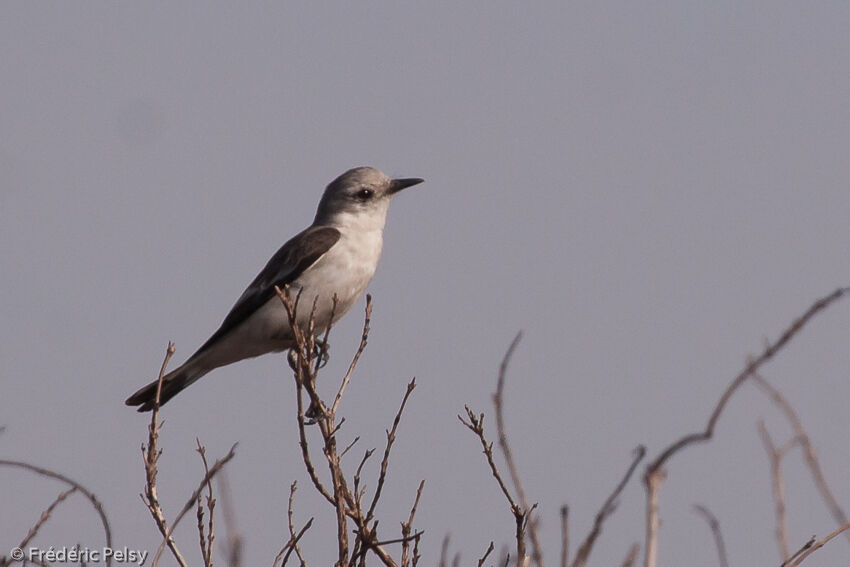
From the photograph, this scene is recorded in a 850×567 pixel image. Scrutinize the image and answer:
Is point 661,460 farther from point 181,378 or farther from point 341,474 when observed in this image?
point 181,378

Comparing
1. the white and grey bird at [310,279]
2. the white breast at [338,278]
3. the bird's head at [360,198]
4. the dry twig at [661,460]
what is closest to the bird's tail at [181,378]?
the white and grey bird at [310,279]

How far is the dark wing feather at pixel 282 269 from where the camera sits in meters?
8.87

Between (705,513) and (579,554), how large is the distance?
1527 mm

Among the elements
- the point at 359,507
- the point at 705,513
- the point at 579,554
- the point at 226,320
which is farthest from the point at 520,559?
the point at 226,320

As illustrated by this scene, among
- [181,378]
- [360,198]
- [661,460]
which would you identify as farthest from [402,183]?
[661,460]

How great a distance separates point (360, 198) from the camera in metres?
9.63

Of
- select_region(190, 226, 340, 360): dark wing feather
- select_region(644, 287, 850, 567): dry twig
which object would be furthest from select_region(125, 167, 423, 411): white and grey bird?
select_region(644, 287, 850, 567): dry twig

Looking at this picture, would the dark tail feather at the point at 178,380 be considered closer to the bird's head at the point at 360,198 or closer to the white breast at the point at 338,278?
the white breast at the point at 338,278

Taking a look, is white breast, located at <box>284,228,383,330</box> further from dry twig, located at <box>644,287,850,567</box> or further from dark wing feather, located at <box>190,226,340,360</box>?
dry twig, located at <box>644,287,850,567</box>

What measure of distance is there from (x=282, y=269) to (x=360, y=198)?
1.02 metres

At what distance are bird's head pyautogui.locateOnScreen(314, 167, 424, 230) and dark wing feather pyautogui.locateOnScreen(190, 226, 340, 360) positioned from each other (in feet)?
0.82

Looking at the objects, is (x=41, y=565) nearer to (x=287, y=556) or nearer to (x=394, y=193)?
(x=287, y=556)

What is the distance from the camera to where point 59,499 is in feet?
17.2

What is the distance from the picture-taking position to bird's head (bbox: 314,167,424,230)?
949 cm
